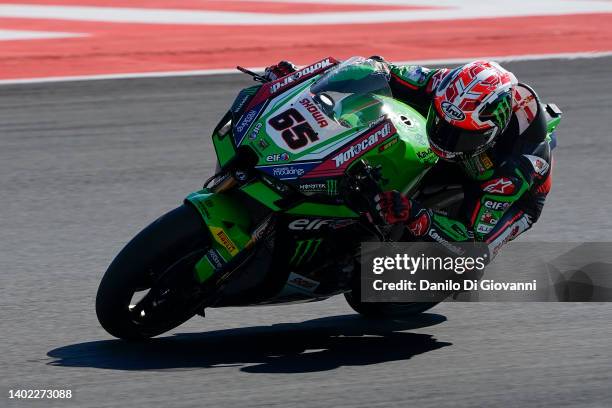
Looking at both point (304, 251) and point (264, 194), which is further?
point (304, 251)

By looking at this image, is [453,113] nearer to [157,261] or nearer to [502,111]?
[502,111]

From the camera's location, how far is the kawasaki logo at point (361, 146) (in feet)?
17.9

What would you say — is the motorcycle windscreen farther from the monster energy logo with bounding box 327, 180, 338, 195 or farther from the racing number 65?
the monster energy logo with bounding box 327, 180, 338, 195

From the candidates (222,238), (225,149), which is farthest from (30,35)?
(222,238)

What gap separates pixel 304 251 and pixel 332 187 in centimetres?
36

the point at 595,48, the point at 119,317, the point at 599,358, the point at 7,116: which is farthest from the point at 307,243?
the point at 595,48

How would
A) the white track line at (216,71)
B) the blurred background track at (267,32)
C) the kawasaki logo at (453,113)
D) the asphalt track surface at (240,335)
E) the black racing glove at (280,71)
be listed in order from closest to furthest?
the asphalt track surface at (240,335) < the kawasaki logo at (453,113) < the black racing glove at (280,71) < the white track line at (216,71) < the blurred background track at (267,32)

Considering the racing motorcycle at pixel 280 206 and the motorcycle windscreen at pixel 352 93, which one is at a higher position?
the motorcycle windscreen at pixel 352 93

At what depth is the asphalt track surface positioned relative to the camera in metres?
5.14

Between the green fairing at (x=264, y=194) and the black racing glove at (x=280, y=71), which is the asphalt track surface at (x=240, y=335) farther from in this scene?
the black racing glove at (x=280, y=71)

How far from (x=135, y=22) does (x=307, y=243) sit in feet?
36.7

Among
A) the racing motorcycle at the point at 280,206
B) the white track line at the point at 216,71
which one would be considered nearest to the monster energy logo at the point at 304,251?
the racing motorcycle at the point at 280,206

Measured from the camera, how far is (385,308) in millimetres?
6449

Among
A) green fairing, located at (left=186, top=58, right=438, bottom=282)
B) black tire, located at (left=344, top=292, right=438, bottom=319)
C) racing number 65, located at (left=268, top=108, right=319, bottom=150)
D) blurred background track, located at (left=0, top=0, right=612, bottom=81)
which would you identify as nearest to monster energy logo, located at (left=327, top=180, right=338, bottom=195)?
green fairing, located at (left=186, top=58, right=438, bottom=282)
